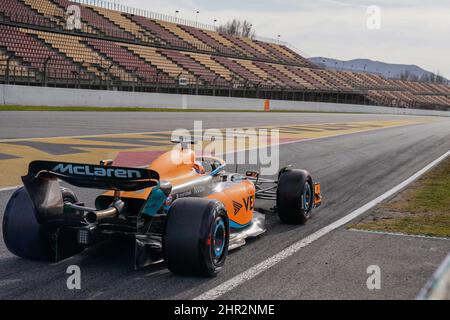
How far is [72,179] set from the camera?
4363 mm

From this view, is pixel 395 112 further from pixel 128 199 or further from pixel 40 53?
pixel 128 199

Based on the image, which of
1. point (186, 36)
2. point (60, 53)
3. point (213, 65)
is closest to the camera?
point (60, 53)

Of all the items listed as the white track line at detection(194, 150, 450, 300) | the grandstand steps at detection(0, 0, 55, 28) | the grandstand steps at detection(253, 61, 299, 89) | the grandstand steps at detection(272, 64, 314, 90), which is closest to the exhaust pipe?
the white track line at detection(194, 150, 450, 300)

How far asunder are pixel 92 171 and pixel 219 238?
1.15 metres

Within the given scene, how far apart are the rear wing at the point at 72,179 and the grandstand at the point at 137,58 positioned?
2322cm

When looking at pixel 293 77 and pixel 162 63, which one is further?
pixel 293 77

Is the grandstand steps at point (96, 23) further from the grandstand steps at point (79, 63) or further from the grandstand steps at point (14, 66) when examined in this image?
the grandstand steps at point (14, 66)

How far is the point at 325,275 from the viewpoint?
14.8 feet

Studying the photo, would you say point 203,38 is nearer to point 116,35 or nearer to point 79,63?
point 116,35

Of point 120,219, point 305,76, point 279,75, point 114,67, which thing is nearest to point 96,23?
point 114,67

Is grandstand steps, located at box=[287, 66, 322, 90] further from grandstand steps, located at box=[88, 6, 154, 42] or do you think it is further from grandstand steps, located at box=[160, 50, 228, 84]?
grandstand steps, located at box=[88, 6, 154, 42]

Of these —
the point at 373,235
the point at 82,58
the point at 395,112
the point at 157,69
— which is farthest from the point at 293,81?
the point at 373,235

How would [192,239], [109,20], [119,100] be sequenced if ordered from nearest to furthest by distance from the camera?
[192,239]
[119,100]
[109,20]

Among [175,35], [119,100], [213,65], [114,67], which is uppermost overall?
[175,35]
